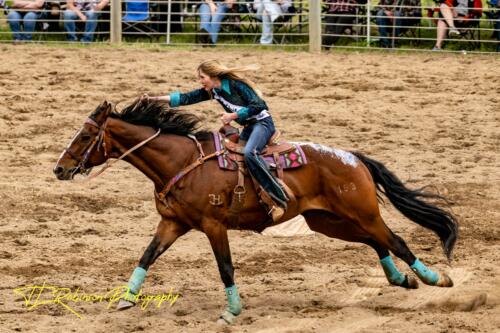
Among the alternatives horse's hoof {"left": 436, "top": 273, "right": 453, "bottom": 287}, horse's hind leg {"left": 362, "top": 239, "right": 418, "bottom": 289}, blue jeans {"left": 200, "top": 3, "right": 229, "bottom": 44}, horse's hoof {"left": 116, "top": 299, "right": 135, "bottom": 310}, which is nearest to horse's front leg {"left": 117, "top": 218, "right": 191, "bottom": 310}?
horse's hoof {"left": 116, "top": 299, "right": 135, "bottom": 310}

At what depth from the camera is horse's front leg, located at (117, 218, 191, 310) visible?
28.3 ft

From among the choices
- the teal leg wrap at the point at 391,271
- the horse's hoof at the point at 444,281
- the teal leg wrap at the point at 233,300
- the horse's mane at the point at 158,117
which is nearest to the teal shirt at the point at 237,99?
the horse's mane at the point at 158,117

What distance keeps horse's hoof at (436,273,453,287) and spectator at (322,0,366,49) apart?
392 inches

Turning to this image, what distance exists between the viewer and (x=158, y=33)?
62.8 ft

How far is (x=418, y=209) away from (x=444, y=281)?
64 cm

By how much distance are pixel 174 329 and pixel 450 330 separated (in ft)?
6.73

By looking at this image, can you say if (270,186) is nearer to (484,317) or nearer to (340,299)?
(340,299)

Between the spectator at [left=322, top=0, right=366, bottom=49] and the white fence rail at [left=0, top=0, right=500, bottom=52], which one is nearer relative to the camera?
the white fence rail at [left=0, top=0, right=500, bottom=52]

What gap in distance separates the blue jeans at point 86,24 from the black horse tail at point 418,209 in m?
10.5

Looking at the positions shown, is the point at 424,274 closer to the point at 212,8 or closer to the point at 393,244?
the point at 393,244

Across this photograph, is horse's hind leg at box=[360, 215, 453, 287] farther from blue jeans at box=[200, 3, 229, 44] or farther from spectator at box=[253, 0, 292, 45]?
blue jeans at box=[200, 3, 229, 44]

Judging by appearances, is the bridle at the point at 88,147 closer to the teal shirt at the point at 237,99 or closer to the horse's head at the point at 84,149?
the horse's head at the point at 84,149

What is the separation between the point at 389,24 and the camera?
19.0 metres

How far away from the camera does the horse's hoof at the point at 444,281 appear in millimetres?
9125
